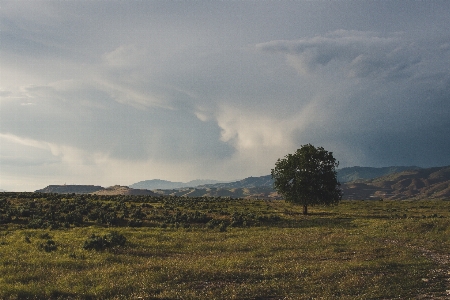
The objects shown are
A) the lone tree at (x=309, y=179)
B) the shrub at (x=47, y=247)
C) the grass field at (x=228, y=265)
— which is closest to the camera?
the grass field at (x=228, y=265)

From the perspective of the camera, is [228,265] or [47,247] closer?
[228,265]

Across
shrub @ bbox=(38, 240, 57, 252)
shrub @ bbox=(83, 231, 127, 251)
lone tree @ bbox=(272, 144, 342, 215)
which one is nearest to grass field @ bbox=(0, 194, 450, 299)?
shrub @ bbox=(38, 240, 57, 252)

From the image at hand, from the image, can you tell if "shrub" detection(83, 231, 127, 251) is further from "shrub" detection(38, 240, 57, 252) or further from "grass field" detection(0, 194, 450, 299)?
"shrub" detection(38, 240, 57, 252)

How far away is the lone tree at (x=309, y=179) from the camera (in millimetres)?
60219

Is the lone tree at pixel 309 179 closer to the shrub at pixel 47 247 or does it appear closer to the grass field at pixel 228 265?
the grass field at pixel 228 265

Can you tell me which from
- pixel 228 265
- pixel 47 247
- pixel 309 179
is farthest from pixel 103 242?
pixel 309 179

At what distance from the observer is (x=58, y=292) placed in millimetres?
14867

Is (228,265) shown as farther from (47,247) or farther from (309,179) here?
(309,179)

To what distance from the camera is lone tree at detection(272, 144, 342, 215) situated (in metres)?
60.2

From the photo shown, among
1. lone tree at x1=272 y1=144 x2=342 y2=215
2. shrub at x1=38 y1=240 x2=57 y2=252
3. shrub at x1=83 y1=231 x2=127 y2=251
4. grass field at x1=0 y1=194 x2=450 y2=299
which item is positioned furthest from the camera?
lone tree at x1=272 y1=144 x2=342 y2=215

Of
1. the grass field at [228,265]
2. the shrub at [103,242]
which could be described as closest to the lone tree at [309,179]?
the grass field at [228,265]

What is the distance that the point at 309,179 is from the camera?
202 feet

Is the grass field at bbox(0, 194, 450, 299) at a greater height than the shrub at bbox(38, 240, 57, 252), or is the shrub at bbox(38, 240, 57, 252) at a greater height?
the shrub at bbox(38, 240, 57, 252)

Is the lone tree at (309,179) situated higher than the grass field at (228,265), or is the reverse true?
the lone tree at (309,179)
